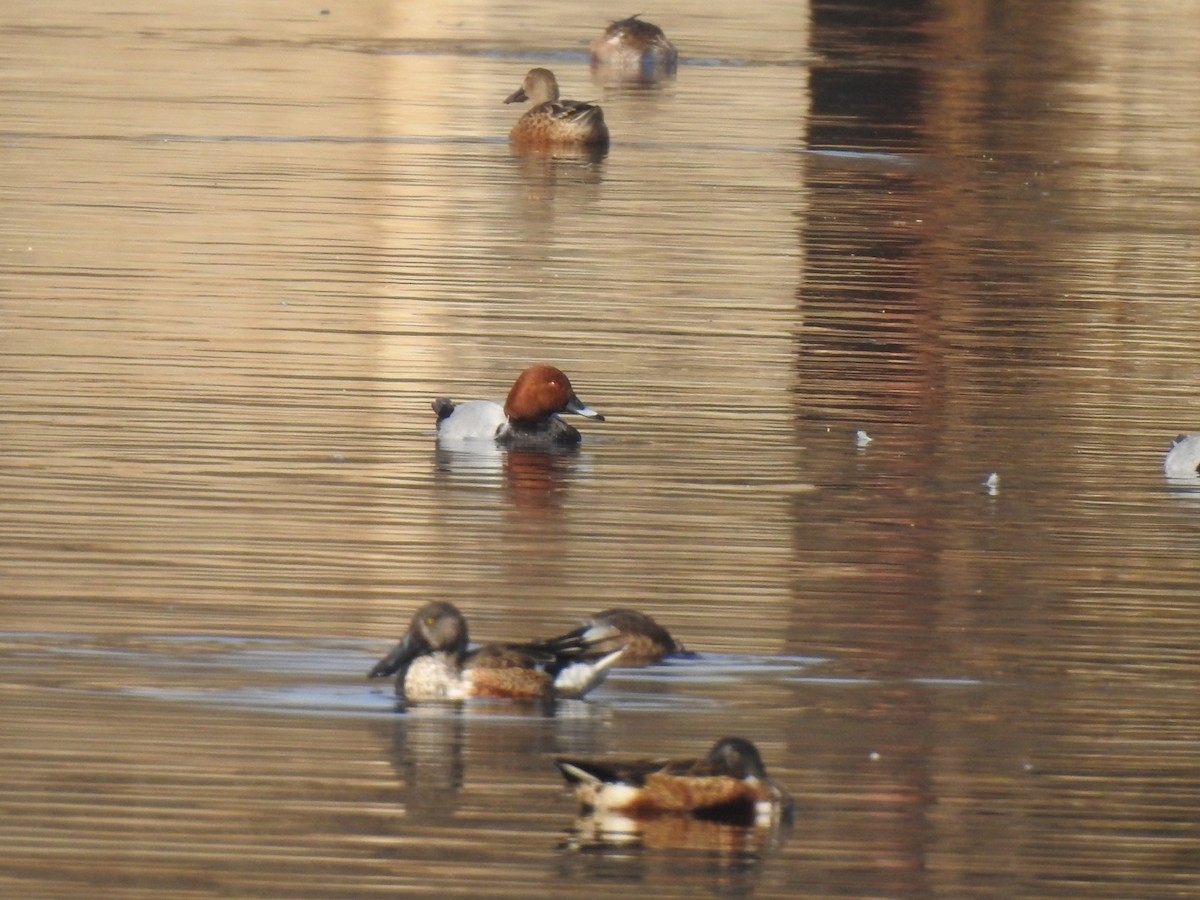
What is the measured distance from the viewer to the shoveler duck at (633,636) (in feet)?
30.0

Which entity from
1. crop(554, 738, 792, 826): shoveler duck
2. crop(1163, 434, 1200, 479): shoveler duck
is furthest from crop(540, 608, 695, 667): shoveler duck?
crop(1163, 434, 1200, 479): shoveler duck

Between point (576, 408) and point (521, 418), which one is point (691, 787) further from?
point (521, 418)

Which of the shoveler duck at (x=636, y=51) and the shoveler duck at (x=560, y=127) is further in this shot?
the shoveler duck at (x=636, y=51)

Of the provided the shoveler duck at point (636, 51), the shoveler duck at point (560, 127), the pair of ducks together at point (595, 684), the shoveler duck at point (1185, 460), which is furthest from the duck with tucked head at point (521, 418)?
the shoveler duck at point (636, 51)

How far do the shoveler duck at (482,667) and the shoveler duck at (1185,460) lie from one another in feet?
16.4

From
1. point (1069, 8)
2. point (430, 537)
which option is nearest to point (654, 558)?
point (430, 537)

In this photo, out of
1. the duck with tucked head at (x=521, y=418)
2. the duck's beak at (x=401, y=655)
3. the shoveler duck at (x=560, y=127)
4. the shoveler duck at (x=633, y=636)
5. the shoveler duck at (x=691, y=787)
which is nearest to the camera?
the shoveler duck at (x=691, y=787)

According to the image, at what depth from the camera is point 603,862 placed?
748 cm

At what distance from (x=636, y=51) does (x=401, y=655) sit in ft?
82.8

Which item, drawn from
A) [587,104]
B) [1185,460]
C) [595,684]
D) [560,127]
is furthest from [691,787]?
[587,104]

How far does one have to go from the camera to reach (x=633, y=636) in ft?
30.0

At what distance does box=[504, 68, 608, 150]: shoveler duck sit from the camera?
25.5m

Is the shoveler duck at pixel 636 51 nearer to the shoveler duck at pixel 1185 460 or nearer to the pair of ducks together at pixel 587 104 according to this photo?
the pair of ducks together at pixel 587 104

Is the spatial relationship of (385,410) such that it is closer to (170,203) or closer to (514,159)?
(170,203)
